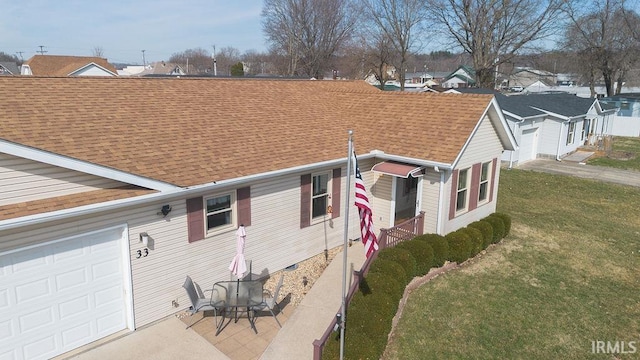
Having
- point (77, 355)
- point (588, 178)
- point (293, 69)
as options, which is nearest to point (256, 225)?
point (77, 355)

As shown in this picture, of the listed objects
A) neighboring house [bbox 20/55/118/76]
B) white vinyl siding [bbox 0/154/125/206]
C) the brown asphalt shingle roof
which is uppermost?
neighboring house [bbox 20/55/118/76]

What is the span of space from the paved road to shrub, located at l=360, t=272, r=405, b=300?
20.6 metres

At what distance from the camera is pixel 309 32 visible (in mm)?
68938

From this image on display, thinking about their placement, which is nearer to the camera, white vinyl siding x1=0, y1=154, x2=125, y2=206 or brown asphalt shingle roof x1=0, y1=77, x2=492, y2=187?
white vinyl siding x1=0, y1=154, x2=125, y2=206

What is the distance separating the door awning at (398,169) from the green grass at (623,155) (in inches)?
882

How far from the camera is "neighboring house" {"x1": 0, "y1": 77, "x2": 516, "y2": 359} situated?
804cm

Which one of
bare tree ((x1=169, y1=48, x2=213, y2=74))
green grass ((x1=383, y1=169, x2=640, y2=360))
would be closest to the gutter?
green grass ((x1=383, y1=169, x2=640, y2=360))

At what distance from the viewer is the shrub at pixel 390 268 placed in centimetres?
1060

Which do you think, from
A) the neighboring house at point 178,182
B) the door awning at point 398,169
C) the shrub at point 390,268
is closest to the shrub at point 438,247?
the neighboring house at point 178,182

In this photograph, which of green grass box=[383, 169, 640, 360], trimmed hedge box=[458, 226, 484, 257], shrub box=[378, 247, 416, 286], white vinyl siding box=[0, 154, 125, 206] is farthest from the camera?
trimmed hedge box=[458, 226, 484, 257]

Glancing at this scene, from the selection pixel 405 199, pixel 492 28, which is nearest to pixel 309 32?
pixel 492 28

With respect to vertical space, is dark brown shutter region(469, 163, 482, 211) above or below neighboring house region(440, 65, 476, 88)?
below

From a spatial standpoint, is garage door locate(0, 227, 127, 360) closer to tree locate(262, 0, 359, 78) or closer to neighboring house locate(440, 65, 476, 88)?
tree locate(262, 0, 359, 78)

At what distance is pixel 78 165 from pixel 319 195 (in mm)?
6812
